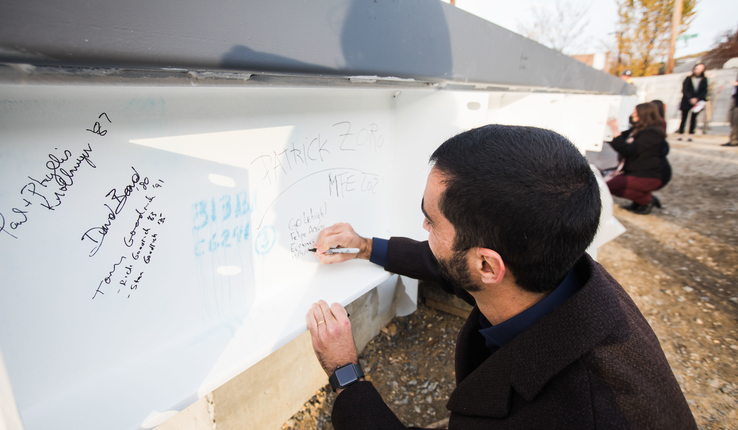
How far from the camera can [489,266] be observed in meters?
1.06

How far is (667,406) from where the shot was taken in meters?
0.92

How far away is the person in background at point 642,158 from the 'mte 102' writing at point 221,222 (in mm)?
5510

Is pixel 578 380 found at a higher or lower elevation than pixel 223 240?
lower

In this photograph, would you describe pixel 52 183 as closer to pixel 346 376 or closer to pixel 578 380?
pixel 346 376

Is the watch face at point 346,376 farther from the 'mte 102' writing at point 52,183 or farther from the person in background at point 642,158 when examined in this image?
the person in background at point 642,158

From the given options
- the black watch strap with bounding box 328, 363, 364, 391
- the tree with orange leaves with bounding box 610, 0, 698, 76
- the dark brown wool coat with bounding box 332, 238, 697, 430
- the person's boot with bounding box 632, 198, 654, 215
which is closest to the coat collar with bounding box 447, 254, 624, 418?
the dark brown wool coat with bounding box 332, 238, 697, 430

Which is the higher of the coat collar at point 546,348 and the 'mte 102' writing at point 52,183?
the 'mte 102' writing at point 52,183

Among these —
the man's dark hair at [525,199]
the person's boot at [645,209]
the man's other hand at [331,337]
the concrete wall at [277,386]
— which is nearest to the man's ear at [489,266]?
the man's dark hair at [525,199]

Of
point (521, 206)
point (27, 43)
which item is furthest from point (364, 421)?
point (27, 43)

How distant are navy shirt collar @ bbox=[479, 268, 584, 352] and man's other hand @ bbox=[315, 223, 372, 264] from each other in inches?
30.4

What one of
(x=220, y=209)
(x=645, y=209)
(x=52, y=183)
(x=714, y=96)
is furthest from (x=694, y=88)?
(x=52, y=183)

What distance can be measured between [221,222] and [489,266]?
3.05 feet

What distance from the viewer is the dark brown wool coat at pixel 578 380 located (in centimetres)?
87

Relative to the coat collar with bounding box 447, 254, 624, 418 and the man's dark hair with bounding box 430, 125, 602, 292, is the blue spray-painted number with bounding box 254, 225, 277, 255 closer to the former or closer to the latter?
the man's dark hair with bounding box 430, 125, 602, 292
